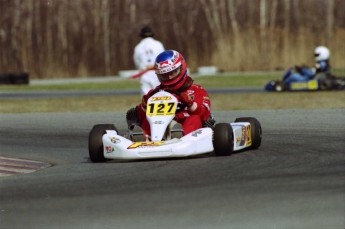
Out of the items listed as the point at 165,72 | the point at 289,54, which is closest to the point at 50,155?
the point at 165,72

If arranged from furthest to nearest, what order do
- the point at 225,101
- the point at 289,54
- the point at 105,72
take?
1. the point at 105,72
2. the point at 289,54
3. the point at 225,101

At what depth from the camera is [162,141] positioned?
913cm

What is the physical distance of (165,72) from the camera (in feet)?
32.4

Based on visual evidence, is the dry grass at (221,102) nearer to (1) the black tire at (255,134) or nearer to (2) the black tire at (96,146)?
(1) the black tire at (255,134)

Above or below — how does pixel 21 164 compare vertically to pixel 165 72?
below

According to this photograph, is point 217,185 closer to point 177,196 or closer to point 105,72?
point 177,196

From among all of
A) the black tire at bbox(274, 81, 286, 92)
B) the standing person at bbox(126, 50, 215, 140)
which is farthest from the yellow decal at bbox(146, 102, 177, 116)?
the black tire at bbox(274, 81, 286, 92)

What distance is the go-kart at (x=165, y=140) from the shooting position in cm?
902

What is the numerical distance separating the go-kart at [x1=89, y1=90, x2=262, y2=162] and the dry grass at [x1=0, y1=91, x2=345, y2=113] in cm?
697

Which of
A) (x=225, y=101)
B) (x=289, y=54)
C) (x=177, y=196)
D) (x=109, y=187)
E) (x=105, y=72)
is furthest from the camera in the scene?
(x=105, y=72)

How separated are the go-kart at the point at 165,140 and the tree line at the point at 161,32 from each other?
72.2ft

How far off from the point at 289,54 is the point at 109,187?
961 inches

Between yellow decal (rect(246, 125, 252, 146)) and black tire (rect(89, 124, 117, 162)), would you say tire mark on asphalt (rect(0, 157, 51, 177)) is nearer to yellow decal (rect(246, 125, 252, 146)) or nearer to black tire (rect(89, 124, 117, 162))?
black tire (rect(89, 124, 117, 162))

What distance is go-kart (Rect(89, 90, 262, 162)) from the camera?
29.6 ft
